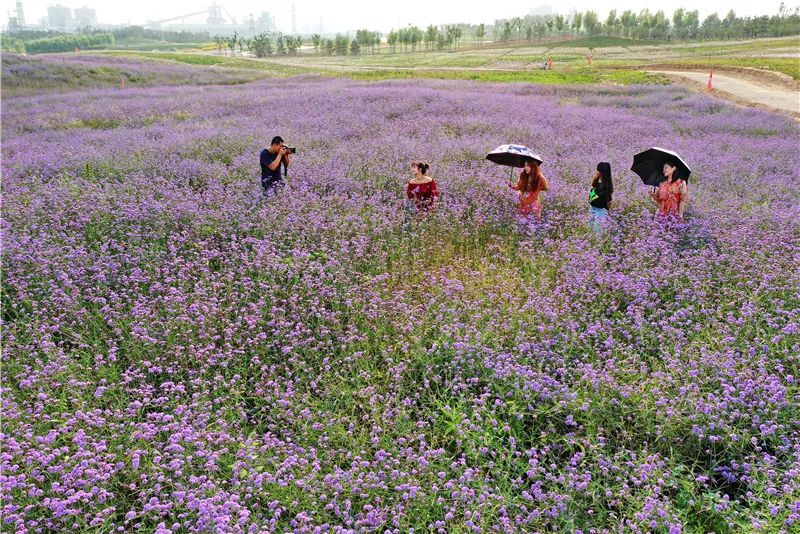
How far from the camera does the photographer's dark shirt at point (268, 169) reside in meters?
8.84

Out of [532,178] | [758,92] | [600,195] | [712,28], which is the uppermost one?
[712,28]

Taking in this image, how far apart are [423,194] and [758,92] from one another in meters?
→ 28.1

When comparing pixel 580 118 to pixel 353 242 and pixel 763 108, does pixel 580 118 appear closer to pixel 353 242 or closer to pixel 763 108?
pixel 763 108

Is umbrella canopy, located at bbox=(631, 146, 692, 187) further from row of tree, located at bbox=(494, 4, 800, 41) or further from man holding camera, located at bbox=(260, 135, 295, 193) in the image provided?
row of tree, located at bbox=(494, 4, 800, 41)

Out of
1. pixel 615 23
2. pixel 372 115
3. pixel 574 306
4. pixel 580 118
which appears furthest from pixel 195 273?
pixel 615 23

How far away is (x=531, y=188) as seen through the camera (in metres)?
8.30

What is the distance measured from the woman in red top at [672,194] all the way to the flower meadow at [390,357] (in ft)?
1.03

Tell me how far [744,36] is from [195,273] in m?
133

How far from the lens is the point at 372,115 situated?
16859 millimetres

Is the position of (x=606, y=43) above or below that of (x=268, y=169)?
above

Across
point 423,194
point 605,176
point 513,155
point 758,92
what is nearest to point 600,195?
point 605,176

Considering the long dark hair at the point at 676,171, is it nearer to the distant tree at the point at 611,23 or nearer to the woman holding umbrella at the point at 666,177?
the woman holding umbrella at the point at 666,177

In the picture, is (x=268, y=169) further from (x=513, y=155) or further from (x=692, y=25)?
(x=692, y=25)

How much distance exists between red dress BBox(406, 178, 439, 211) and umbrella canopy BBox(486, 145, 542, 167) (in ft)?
3.39
